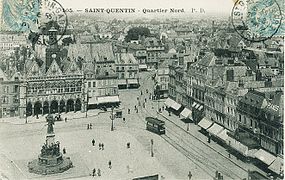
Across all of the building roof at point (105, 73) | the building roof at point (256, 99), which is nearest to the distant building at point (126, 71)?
the building roof at point (105, 73)

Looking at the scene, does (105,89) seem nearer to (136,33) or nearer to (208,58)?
(136,33)

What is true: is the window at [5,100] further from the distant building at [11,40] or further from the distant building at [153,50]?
the distant building at [153,50]

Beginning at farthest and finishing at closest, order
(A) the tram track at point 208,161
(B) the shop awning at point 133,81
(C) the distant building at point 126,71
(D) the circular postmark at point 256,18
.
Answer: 1. (B) the shop awning at point 133,81
2. (C) the distant building at point 126,71
3. (D) the circular postmark at point 256,18
4. (A) the tram track at point 208,161

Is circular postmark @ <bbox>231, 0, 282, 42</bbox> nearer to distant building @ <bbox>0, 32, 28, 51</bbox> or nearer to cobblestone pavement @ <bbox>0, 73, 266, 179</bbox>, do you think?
cobblestone pavement @ <bbox>0, 73, 266, 179</bbox>

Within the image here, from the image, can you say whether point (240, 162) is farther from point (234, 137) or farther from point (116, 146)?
point (116, 146)

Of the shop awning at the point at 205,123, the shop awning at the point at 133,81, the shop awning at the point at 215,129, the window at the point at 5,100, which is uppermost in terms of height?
the shop awning at the point at 133,81

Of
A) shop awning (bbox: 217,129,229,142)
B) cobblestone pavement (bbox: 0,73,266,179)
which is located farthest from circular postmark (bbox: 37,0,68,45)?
shop awning (bbox: 217,129,229,142)

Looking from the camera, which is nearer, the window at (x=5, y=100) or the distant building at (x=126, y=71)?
the window at (x=5, y=100)
